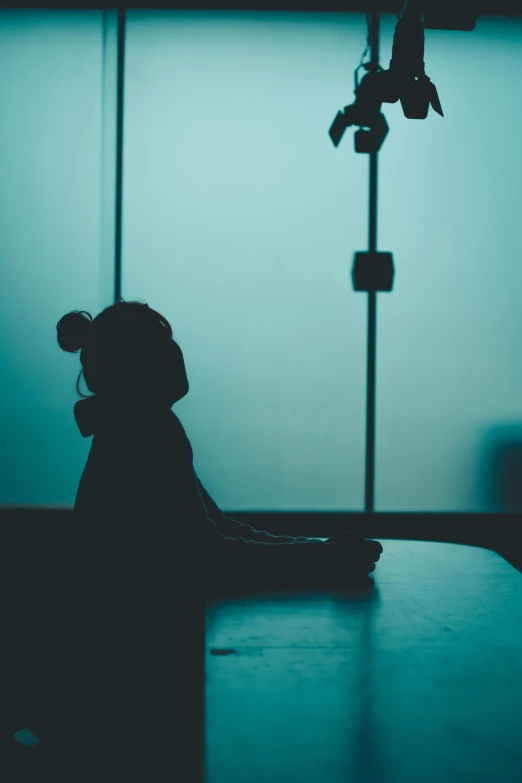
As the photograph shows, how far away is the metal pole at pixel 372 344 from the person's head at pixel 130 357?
2083 mm

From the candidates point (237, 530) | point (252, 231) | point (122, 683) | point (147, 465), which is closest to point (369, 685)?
point (122, 683)

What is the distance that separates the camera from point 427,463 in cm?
324

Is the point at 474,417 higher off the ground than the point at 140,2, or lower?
lower

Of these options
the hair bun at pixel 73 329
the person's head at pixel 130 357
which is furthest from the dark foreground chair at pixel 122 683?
the hair bun at pixel 73 329

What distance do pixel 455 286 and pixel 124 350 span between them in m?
2.33

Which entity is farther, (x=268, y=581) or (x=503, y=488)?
(x=503, y=488)

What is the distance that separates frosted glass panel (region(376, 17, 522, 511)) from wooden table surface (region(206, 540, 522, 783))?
75.3 inches

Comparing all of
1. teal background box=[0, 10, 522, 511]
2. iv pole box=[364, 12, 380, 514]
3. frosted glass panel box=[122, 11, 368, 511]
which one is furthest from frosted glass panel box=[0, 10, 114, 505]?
iv pole box=[364, 12, 380, 514]

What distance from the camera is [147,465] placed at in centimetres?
112

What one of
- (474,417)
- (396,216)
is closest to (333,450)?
(474,417)

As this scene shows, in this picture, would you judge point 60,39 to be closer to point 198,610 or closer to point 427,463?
point 427,463

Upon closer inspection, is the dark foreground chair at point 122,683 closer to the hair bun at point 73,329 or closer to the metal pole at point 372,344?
the hair bun at point 73,329

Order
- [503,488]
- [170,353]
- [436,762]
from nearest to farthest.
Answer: [436,762] < [170,353] < [503,488]

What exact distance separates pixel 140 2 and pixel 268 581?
2766mm
